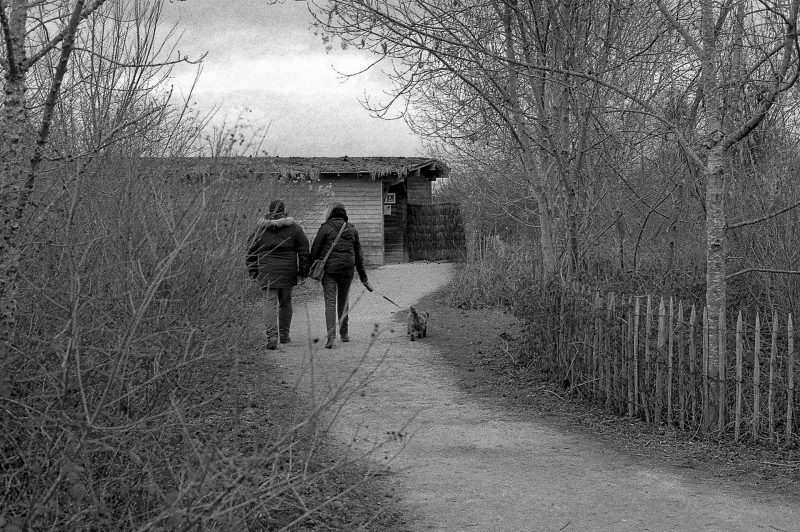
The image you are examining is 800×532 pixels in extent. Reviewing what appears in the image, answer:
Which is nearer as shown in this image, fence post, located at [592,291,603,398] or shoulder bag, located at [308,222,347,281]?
shoulder bag, located at [308,222,347,281]

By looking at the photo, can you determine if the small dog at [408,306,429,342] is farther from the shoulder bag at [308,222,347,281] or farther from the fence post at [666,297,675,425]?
the fence post at [666,297,675,425]

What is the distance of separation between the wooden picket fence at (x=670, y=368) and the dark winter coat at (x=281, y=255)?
11.8 ft

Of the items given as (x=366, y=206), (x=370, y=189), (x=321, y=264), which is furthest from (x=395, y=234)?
(x=321, y=264)

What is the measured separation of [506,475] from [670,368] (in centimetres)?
196

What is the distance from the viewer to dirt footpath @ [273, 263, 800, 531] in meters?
4.68

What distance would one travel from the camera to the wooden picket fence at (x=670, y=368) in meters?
6.22

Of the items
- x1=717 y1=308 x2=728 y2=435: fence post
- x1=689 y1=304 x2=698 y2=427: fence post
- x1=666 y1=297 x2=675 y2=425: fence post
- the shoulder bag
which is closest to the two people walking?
the shoulder bag

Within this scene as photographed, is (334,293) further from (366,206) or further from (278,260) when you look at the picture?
(366,206)

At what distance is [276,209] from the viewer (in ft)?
31.5

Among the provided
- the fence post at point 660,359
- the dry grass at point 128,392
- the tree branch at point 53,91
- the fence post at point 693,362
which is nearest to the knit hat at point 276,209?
the dry grass at point 128,392

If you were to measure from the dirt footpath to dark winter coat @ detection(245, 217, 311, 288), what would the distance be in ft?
5.58

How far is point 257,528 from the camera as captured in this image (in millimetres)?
4316

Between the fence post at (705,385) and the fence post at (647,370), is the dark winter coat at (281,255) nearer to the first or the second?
the fence post at (647,370)

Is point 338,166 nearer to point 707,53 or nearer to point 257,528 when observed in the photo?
point 707,53
